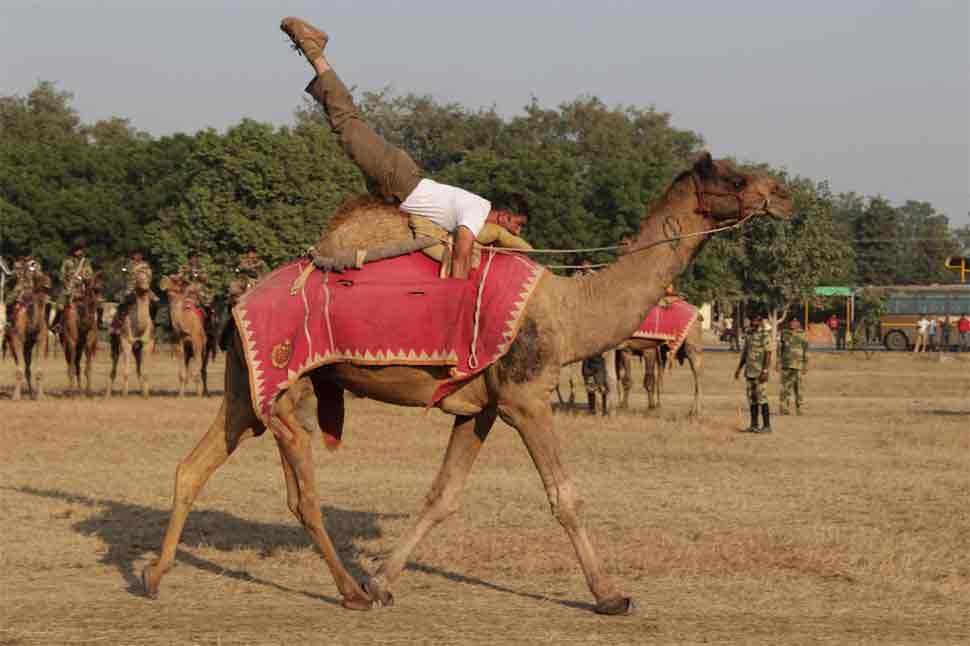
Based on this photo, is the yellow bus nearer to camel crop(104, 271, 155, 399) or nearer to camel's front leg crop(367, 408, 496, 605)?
camel crop(104, 271, 155, 399)

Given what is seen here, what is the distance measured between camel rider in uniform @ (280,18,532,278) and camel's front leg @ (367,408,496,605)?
3.77 ft

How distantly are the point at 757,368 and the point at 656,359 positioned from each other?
4.47 m

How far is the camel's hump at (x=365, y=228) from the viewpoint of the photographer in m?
9.65

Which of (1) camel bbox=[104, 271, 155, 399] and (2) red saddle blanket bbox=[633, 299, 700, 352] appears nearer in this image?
(2) red saddle blanket bbox=[633, 299, 700, 352]

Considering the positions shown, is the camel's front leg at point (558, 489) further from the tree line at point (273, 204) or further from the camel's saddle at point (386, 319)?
the tree line at point (273, 204)

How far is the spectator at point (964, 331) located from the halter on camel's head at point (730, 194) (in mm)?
63974

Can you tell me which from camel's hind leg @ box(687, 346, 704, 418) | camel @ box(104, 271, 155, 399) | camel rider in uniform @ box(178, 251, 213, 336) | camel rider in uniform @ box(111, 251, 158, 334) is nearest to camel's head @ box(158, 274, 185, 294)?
A: camel rider in uniform @ box(178, 251, 213, 336)

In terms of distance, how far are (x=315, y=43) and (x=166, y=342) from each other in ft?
212

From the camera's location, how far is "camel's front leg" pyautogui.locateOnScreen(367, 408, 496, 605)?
9.54 m

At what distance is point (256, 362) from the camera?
9.39 m

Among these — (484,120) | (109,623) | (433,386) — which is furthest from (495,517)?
(484,120)

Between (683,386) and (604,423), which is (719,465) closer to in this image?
(604,423)

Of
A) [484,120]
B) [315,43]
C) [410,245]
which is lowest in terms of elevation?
[410,245]

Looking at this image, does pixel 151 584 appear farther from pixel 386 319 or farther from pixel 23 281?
pixel 23 281
